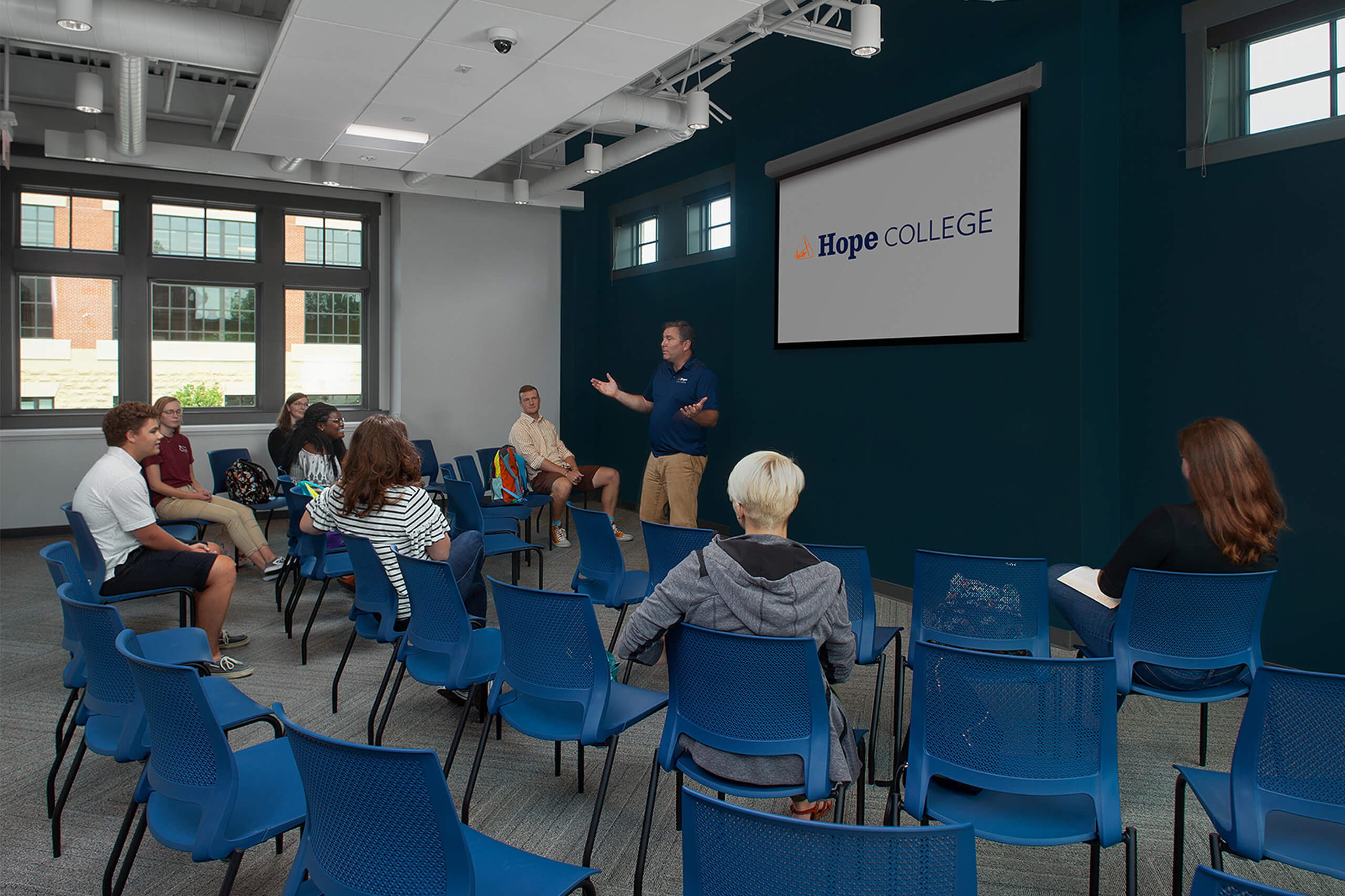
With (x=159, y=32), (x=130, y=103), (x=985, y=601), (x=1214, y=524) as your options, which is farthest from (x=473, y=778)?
(x=130, y=103)

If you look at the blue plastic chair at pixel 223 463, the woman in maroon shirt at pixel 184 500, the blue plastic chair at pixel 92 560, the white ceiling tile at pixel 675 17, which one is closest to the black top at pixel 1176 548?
the white ceiling tile at pixel 675 17

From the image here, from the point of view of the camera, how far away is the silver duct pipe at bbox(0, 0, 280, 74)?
4312mm

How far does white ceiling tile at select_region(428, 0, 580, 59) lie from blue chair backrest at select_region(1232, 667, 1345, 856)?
3.94 meters

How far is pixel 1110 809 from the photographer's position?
73.1 inches

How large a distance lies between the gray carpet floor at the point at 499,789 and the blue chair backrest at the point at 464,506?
2.72 ft

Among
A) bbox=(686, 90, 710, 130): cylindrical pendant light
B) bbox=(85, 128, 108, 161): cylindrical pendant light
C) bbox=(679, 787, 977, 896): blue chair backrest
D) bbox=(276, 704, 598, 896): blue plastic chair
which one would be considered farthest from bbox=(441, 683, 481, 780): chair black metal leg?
bbox=(85, 128, 108, 161): cylindrical pendant light

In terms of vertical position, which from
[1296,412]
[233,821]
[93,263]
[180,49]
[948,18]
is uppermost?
[948,18]

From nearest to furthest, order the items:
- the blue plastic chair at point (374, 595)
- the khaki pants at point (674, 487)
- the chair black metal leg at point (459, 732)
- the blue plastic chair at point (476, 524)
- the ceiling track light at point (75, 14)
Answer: the chair black metal leg at point (459, 732) < the blue plastic chair at point (374, 595) < the ceiling track light at point (75, 14) < the blue plastic chair at point (476, 524) < the khaki pants at point (674, 487)

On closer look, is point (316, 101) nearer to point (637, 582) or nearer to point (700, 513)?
point (637, 582)

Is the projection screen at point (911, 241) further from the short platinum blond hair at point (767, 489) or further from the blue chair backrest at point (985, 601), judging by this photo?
the short platinum blond hair at point (767, 489)

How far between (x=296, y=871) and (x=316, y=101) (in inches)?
201

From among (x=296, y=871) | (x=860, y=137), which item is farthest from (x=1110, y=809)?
(x=860, y=137)

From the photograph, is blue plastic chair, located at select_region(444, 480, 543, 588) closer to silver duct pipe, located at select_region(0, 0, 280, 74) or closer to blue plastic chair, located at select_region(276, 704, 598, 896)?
silver duct pipe, located at select_region(0, 0, 280, 74)

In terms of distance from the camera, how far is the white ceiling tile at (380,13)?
396cm
